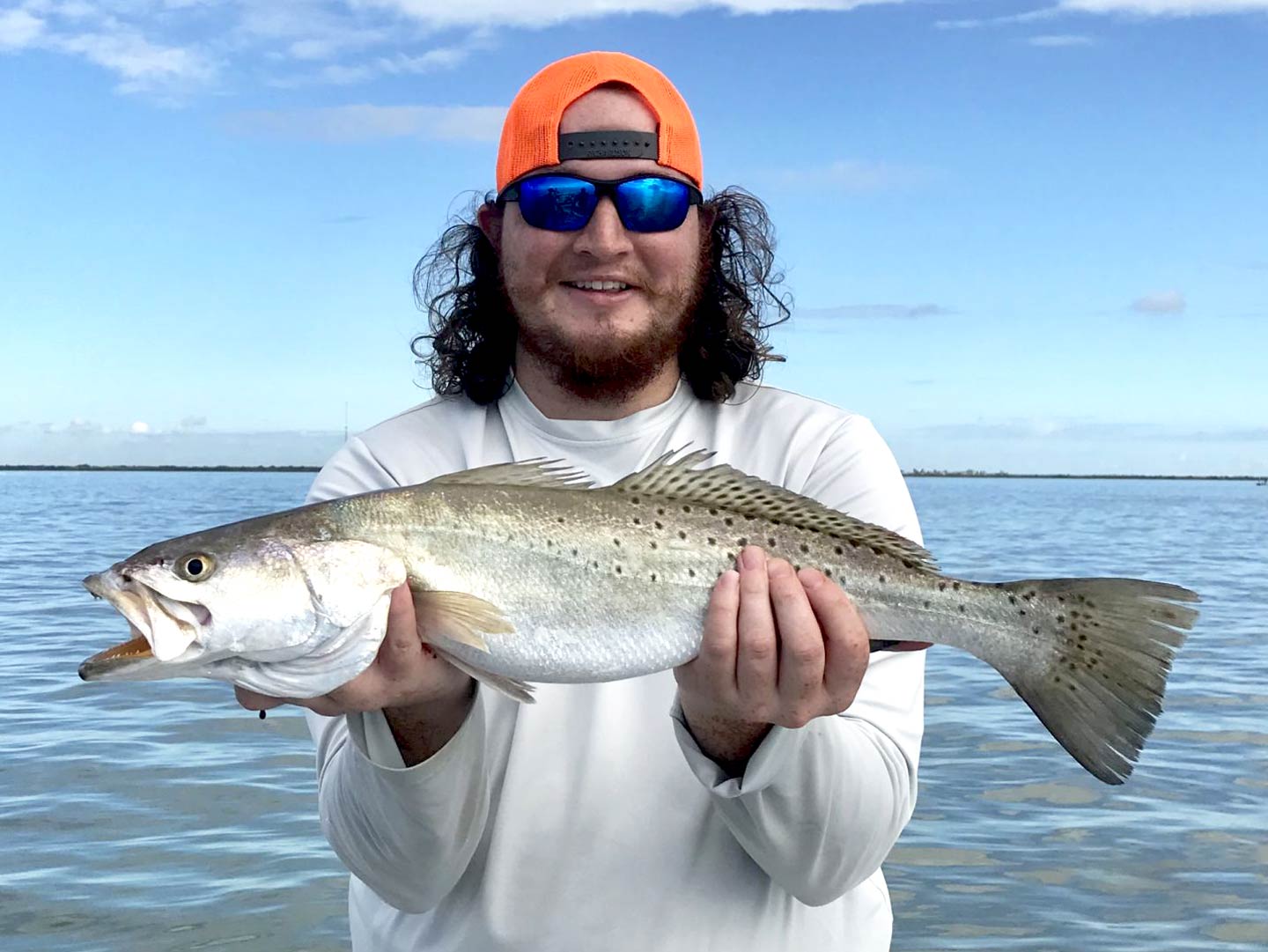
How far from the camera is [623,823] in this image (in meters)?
3.50

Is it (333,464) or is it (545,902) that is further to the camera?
(333,464)

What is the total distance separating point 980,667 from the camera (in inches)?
514

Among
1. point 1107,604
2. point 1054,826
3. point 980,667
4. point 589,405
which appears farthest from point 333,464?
point 980,667

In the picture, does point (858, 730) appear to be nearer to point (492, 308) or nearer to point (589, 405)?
point (589, 405)

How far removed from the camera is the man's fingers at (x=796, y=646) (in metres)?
3.08

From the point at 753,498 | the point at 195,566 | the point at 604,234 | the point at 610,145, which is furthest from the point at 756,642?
the point at 610,145

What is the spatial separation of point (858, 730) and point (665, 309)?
58.6 inches

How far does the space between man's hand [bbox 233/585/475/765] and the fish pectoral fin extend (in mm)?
45

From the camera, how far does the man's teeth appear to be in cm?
409

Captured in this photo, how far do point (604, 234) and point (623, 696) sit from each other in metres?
1.46

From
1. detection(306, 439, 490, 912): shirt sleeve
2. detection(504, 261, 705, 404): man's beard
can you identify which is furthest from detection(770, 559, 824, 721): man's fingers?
detection(504, 261, 705, 404): man's beard

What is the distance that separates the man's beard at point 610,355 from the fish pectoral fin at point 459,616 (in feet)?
3.66

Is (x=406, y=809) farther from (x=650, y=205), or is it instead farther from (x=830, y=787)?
(x=650, y=205)

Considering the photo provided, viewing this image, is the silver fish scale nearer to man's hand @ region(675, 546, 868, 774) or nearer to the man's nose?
man's hand @ region(675, 546, 868, 774)
